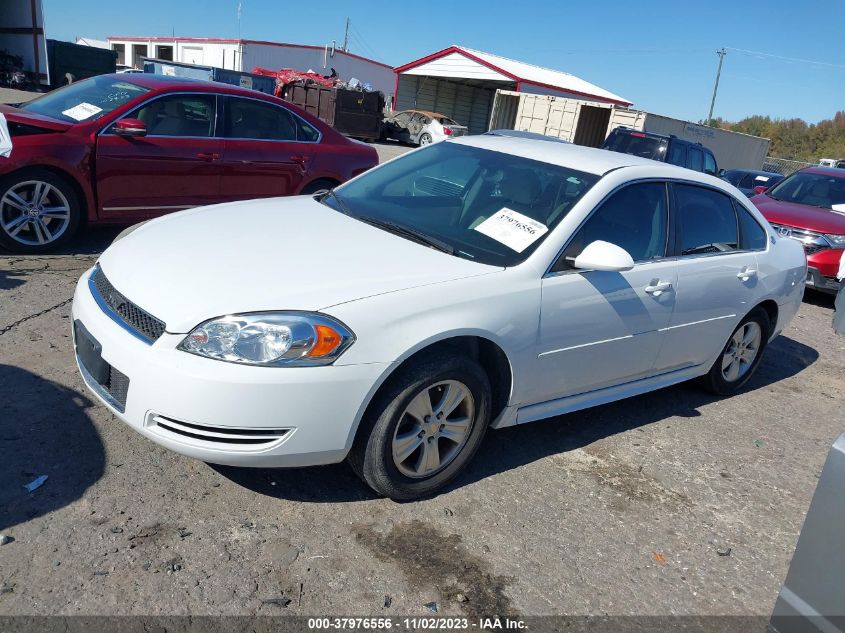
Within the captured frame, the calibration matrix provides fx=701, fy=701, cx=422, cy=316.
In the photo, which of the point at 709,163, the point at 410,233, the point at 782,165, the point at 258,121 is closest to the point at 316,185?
the point at 258,121

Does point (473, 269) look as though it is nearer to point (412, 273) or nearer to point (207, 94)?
point (412, 273)

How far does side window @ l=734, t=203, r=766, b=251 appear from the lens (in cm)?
475

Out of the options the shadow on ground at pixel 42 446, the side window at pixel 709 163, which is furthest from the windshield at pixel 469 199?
the side window at pixel 709 163

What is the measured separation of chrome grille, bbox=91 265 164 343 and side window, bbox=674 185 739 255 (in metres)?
2.96

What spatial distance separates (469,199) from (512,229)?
1.57ft

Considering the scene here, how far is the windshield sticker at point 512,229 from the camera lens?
351 cm

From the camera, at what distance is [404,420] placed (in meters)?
3.09

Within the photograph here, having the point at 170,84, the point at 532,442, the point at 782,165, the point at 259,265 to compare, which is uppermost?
the point at 170,84

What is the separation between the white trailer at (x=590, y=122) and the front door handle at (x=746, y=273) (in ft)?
62.3

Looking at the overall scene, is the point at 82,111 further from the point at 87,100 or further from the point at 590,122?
the point at 590,122

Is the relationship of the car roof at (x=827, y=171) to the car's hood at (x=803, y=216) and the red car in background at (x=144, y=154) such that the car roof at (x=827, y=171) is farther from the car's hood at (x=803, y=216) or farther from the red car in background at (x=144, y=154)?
the red car in background at (x=144, y=154)

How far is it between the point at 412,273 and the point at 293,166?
4.30m

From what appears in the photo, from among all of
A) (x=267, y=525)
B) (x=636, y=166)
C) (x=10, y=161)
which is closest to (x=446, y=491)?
(x=267, y=525)

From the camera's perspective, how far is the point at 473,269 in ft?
10.7
